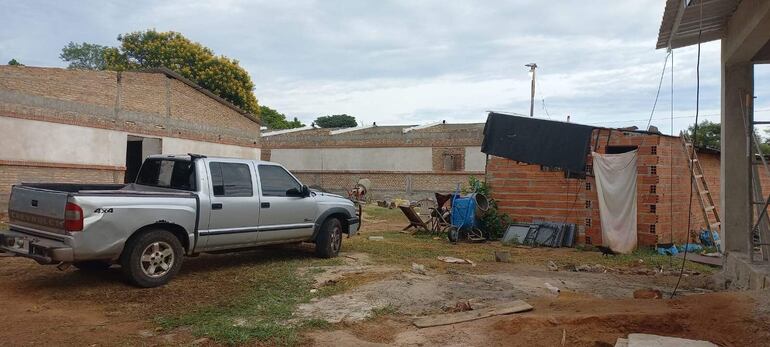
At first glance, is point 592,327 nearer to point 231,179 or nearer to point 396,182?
point 231,179

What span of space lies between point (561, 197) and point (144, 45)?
31.4m

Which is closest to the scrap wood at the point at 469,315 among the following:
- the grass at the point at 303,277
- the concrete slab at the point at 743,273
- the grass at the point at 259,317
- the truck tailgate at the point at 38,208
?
the grass at the point at 303,277

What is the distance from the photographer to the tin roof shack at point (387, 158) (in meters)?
29.9

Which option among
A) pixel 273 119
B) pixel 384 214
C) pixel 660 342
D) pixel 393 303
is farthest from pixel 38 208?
pixel 273 119

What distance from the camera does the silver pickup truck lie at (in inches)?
241

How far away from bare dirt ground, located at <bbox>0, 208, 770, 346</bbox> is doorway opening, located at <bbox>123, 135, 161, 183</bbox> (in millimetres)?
13288

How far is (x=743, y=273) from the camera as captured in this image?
6.83 m

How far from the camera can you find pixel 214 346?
15.6ft

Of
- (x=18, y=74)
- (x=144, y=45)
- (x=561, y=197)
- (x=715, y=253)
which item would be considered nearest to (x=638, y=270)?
(x=715, y=253)

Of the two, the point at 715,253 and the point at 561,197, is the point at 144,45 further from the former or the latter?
the point at 715,253

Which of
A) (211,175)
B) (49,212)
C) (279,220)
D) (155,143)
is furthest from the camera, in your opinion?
(155,143)

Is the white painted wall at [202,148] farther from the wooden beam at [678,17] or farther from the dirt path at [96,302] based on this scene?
the wooden beam at [678,17]

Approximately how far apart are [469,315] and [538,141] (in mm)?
8280

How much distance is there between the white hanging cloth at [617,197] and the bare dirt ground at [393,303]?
2.21m
